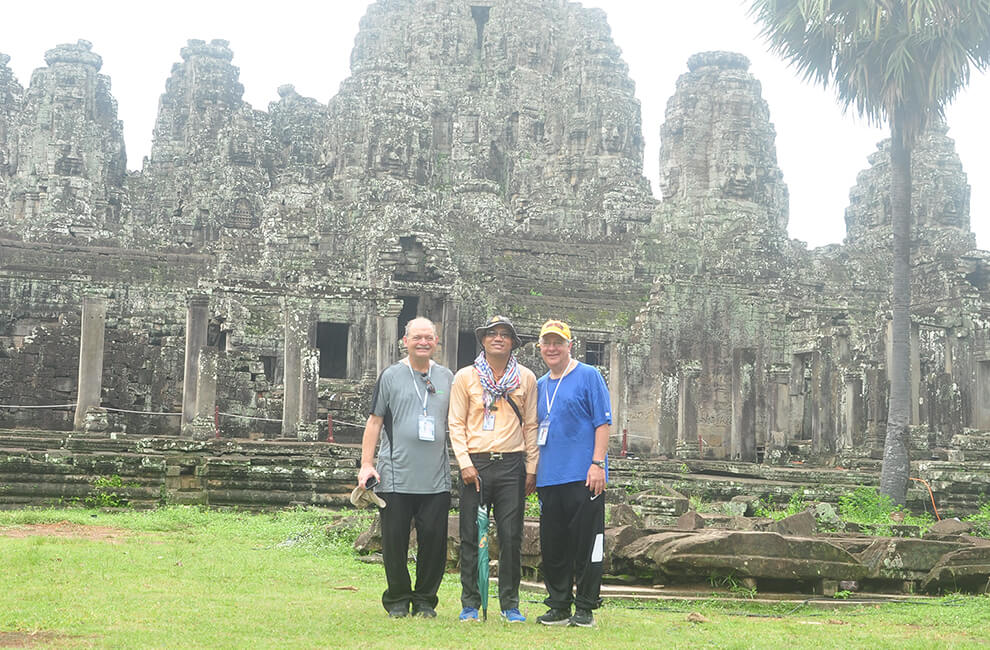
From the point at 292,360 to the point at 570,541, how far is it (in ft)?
50.2

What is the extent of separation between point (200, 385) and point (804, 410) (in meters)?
13.8

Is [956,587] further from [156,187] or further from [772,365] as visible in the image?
[156,187]

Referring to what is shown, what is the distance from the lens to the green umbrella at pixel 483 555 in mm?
7137

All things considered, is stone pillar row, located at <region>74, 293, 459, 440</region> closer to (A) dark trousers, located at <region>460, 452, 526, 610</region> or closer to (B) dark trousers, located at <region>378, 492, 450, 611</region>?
(B) dark trousers, located at <region>378, 492, 450, 611</region>

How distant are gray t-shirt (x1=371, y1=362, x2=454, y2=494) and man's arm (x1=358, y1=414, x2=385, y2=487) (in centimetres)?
4

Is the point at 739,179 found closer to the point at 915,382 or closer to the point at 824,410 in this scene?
the point at 915,382

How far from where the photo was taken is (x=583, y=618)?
23.0 ft

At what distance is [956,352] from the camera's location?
24.9 meters

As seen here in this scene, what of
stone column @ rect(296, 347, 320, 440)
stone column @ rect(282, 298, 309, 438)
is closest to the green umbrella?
stone column @ rect(296, 347, 320, 440)

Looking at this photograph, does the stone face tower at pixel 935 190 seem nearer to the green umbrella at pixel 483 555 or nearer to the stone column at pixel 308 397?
the stone column at pixel 308 397

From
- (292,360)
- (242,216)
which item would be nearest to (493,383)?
(292,360)

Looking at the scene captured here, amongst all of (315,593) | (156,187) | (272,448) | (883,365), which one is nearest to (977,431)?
(883,365)

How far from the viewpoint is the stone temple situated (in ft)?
79.0

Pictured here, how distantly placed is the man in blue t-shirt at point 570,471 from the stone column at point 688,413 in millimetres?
16342
